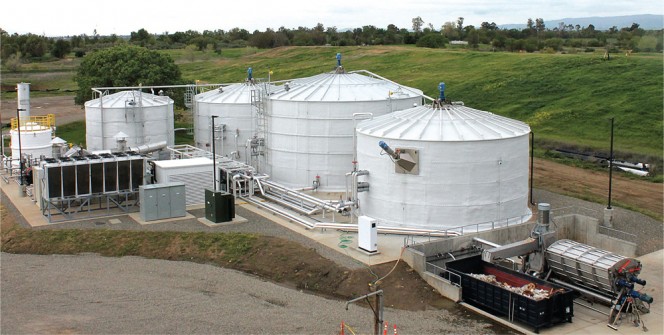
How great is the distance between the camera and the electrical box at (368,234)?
1107 inches

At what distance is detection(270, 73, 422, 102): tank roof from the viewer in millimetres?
39594

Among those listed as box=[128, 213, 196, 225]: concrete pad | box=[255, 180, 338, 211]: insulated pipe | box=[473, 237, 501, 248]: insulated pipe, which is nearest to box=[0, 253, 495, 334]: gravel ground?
box=[128, 213, 196, 225]: concrete pad

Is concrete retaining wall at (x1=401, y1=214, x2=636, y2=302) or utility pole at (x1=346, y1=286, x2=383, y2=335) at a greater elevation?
utility pole at (x1=346, y1=286, x2=383, y2=335)

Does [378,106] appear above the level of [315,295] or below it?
above

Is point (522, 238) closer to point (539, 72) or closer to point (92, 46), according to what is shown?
point (539, 72)

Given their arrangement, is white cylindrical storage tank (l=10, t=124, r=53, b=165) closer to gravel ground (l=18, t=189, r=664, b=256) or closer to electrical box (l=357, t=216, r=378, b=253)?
gravel ground (l=18, t=189, r=664, b=256)

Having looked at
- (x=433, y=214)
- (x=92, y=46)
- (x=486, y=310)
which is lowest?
(x=486, y=310)

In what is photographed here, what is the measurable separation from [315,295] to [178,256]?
7.66 m

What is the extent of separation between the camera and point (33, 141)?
4603cm

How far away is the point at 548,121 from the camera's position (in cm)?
6762

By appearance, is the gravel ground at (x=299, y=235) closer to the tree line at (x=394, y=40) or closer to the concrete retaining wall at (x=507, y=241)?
the concrete retaining wall at (x=507, y=241)

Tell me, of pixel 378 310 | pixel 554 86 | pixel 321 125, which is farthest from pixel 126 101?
pixel 554 86

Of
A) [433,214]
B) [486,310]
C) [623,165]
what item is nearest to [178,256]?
[433,214]

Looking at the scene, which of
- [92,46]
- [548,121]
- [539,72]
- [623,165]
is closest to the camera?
[623,165]
